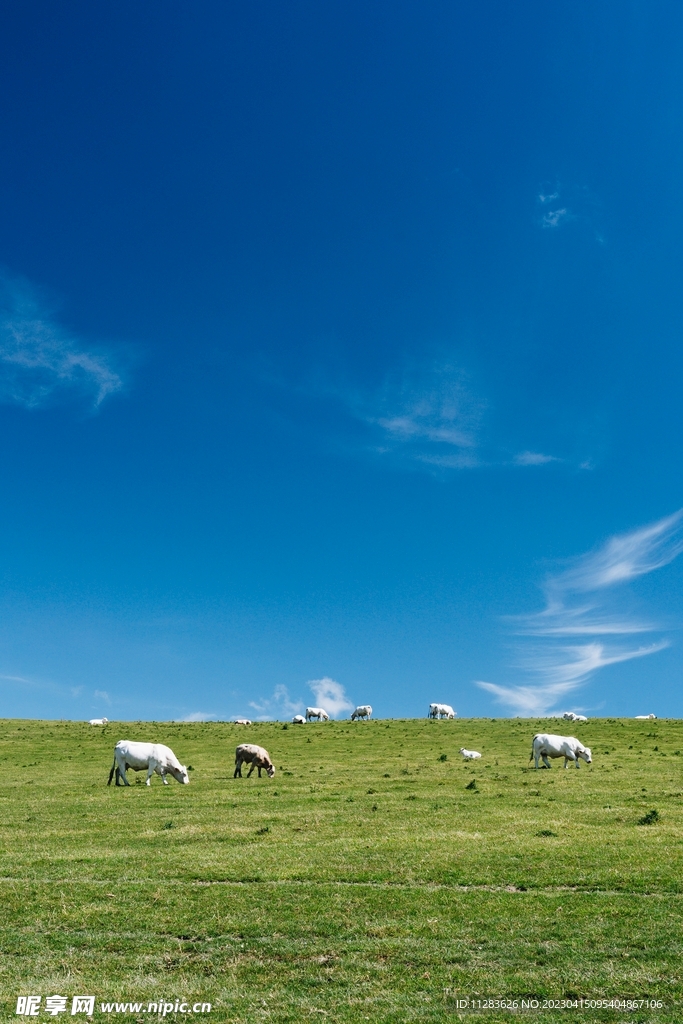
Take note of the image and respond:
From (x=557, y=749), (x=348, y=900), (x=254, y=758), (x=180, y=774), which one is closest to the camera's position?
(x=348, y=900)

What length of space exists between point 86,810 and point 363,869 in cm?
1462

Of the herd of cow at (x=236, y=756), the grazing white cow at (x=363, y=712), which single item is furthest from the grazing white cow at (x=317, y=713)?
the herd of cow at (x=236, y=756)

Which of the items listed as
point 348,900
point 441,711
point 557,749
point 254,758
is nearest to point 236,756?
point 254,758

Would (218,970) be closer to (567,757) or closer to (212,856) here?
(212,856)

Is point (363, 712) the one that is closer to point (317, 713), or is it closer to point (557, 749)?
point (317, 713)

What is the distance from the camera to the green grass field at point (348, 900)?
9.45 metres

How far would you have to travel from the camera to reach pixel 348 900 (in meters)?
12.8

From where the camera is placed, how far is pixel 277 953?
10648 millimetres

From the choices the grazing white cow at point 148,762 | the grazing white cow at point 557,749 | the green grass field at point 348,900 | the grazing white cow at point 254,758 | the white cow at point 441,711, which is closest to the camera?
the green grass field at point 348,900

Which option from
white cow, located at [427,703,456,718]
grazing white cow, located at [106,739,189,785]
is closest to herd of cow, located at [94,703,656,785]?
grazing white cow, located at [106,739,189,785]

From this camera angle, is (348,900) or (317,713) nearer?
(348,900)

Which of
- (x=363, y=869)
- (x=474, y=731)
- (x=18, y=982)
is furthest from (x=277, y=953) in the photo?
(x=474, y=731)

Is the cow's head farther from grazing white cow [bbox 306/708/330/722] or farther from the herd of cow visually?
grazing white cow [bbox 306/708/330/722]

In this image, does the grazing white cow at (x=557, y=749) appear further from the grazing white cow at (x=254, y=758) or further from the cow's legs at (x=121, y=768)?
the cow's legs at (x=121, y=768)
